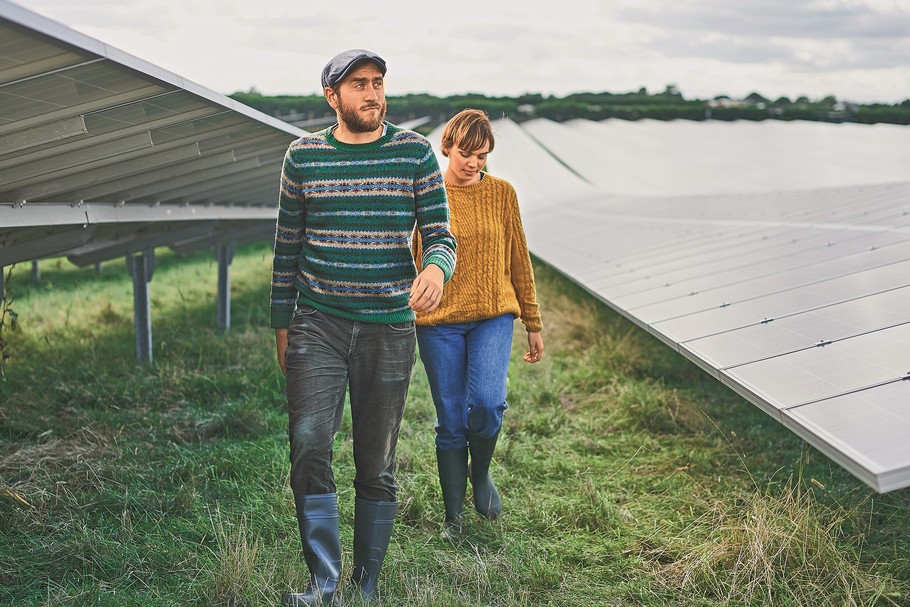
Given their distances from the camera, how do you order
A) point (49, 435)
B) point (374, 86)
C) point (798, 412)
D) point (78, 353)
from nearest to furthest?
point (374, 86) < point (798, 412) < point (49, 435) < point (78, 353)

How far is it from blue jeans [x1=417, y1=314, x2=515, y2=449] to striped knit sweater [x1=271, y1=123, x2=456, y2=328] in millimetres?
893

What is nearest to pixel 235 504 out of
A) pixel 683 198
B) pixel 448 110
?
pixel 683 198

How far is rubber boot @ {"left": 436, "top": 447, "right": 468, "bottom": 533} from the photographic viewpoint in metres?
4.21

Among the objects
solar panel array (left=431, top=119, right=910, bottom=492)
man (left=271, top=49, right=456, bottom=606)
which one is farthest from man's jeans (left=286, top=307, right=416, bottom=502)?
solar panel array (left=431, top=119, right=910, bottom=492)

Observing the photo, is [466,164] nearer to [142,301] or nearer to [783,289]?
[783,289]

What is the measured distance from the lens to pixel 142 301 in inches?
331

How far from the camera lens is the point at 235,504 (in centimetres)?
463

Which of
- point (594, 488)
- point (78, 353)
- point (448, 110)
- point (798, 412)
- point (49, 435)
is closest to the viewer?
point (798, 412)

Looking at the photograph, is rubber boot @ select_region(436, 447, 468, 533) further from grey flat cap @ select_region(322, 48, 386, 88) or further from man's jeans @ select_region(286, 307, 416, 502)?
grey flat cap @ select_region(322, 48, 386, 88)

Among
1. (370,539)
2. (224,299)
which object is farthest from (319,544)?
(224,299)

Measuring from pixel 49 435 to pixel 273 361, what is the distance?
2.48 metres

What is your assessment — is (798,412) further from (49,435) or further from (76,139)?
(49,435)

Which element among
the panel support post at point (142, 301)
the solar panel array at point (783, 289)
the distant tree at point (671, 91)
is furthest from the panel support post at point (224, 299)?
the distant tree at point (671, 91)

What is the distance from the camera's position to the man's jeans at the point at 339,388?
3.15 metres
